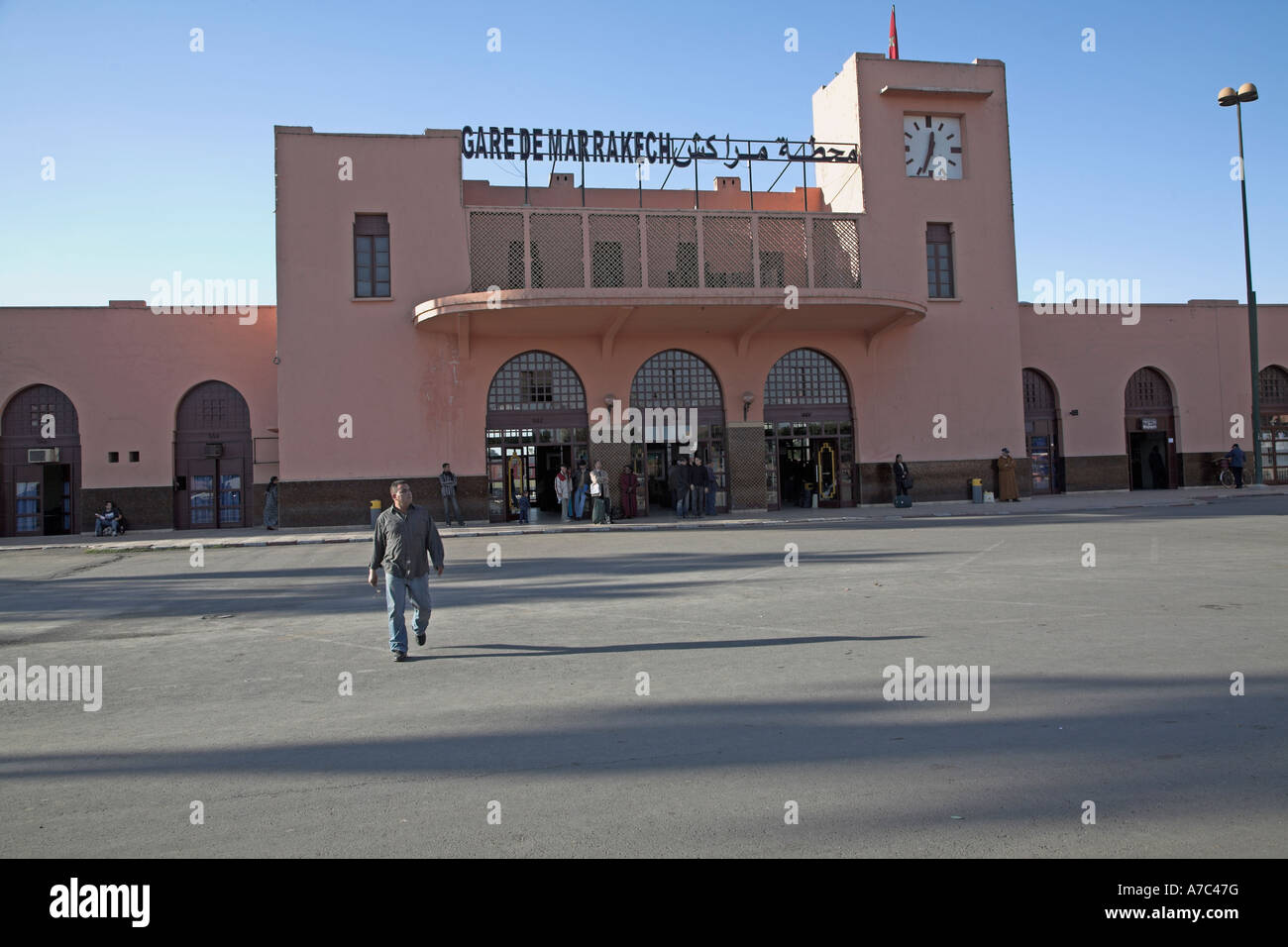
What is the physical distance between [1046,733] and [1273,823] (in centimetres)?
154

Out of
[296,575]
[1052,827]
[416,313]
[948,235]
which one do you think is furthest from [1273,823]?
[948,235]

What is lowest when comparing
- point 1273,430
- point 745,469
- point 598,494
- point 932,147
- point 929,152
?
point 598,494

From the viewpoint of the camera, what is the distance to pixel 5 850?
4.39 m

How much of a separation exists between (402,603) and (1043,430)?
30.1 metres

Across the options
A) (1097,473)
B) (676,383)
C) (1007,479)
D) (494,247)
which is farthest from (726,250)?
(1097,473)

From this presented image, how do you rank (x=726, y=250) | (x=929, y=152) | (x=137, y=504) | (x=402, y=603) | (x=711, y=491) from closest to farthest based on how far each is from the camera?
(x=402, y=603), (x=711, y=491), (x=726, y=250), (x=137, y=504), (x=929, y=152)

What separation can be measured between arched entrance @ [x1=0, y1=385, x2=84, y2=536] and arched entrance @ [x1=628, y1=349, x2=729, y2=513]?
17347 millimetres

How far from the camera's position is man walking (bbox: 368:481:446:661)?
912 cm

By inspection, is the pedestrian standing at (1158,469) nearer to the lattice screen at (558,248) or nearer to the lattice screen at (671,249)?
the lattice screen at (671,249)

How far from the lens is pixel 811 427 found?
101ft

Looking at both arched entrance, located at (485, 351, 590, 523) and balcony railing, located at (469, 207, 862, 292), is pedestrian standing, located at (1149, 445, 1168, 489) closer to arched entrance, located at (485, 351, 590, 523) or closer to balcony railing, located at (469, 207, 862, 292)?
balcony railing, located at (469, 207, 862, 292)

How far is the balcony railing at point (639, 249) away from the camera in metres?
28.2

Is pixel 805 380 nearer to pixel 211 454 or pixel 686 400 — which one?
pixel 686 400

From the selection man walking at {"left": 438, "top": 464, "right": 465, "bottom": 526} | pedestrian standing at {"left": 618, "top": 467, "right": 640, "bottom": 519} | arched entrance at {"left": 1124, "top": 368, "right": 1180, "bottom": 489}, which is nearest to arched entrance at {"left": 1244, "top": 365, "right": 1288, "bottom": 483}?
arched entrance at {"left": 1124, "top": 368, "right": 1180, "bottom": 489}
